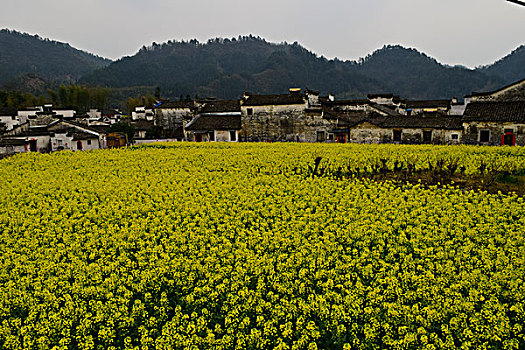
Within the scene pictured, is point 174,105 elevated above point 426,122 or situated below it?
above

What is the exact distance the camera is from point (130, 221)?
11180 mm

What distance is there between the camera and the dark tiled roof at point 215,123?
42.6 metres

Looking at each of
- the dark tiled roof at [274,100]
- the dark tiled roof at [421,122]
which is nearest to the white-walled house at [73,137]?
the dark tiled roof at [274,100]

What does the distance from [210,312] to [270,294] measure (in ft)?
3.41

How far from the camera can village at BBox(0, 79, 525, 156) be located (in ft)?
97.0

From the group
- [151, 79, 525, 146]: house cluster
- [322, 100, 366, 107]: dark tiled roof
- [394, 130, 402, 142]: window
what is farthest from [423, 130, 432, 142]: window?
[322, 100, 366, 107]: dark tiled roof

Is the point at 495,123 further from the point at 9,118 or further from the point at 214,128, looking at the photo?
the point at 9,118

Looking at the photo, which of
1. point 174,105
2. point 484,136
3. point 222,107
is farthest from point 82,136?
point 484,136

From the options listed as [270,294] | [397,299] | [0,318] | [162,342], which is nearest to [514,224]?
[397,299]

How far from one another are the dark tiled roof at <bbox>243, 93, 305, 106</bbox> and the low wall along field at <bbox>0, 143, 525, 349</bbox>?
1017 inches

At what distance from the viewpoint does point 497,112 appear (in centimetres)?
2900

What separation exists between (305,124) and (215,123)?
9.99 meters

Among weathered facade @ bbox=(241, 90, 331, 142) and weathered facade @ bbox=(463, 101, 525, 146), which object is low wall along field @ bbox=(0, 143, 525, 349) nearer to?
weathered facade @ bbox=(463, 101, 525, 146)

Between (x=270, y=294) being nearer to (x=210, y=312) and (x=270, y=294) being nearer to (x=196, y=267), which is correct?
(x=210, y=312)
